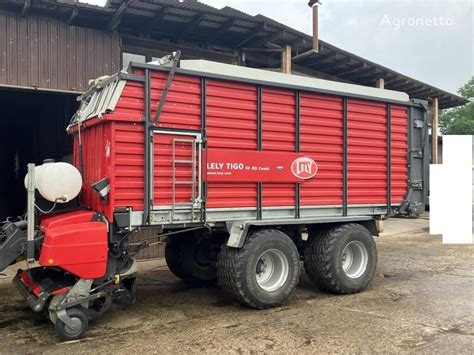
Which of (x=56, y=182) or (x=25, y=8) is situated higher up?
(x=25, y=8)

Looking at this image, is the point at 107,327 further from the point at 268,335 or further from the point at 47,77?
the point at 47,77

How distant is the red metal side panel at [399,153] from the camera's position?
7.23 metres

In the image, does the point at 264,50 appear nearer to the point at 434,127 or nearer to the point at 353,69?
the point at 353,69

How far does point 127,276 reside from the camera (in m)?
5.22

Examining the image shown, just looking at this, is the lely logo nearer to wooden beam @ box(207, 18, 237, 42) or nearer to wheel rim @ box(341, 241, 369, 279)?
wheel rim @ box(341, 241, 369, 279)

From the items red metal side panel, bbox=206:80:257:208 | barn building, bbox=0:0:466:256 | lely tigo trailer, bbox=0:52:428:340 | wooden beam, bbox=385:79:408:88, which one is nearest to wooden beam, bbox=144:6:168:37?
barn building, bbox=0:0:466:256

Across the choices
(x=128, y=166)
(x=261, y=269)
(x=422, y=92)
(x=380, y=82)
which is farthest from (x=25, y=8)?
(x=422, y=92)

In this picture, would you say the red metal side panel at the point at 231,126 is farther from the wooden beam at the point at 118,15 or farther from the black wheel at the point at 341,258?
the wooden beam at the point at 118,15

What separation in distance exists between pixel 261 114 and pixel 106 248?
8.22 feet

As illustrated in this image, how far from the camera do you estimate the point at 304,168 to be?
6.22 metres

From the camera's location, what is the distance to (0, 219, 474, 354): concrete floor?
449cm

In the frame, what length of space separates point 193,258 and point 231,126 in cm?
230

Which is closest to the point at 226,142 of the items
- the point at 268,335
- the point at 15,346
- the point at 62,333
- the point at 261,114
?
the point at 261,114

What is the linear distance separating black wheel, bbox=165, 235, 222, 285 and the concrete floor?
21cm
